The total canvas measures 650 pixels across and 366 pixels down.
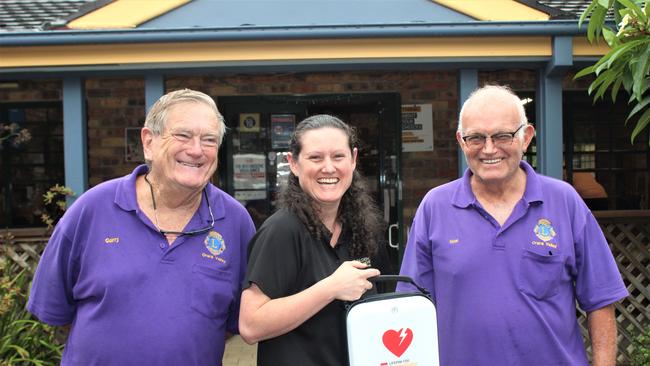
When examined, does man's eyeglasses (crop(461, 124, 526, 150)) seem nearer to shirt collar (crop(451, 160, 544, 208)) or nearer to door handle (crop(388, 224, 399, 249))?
shirt collar (crop(451, 160, 544, 208))

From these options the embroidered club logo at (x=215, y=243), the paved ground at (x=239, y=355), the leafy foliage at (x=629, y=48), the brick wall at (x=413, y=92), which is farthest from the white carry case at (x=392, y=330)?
the brick wall at (x=413, y=92)

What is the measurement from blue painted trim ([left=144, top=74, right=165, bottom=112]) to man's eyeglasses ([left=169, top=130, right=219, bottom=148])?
2.53 meters

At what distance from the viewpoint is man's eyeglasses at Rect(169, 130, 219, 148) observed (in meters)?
1.93

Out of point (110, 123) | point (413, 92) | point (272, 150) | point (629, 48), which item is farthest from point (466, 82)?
point (110, 123)

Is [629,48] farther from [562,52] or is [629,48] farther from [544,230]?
[562,52]

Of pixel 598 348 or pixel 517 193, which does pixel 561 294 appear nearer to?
pixel 598 348

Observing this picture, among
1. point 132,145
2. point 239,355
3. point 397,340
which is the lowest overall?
point 239,355

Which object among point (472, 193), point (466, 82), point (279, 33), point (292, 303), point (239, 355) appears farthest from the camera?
point (239, 355)

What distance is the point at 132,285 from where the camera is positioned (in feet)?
6.09

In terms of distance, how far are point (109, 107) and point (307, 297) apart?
16.8 ft

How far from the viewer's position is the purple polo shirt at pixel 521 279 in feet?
6.30

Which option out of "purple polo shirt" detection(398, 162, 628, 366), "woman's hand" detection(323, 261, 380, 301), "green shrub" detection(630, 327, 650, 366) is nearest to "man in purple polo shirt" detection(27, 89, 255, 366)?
"woman's hand" detection(323, 261, 380, 301)

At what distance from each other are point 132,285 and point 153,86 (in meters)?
2.76

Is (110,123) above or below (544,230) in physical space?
above
